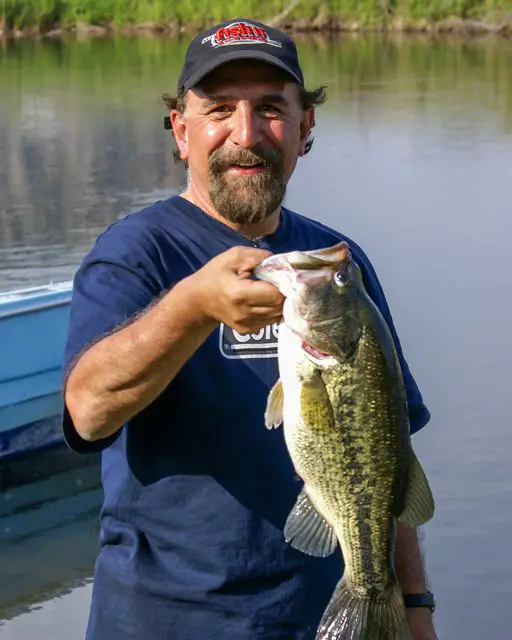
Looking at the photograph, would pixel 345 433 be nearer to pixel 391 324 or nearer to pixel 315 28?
pixel 391 324

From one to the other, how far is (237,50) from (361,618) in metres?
1.28

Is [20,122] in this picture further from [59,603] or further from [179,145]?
[179,145]

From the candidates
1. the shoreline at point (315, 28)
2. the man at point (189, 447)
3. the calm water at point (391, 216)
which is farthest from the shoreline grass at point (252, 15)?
the man at point (189, 447)

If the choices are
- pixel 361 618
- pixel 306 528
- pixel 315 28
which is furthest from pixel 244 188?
pixel 315 28

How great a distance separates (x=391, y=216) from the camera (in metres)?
15.4

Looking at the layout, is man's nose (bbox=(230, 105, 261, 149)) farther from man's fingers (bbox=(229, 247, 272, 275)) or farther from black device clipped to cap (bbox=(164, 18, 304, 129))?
man's fingers (bbox=(229, 247, 272, 275))

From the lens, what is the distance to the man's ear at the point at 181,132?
3.47 m

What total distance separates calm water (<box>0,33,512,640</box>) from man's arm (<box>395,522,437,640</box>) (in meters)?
3.10

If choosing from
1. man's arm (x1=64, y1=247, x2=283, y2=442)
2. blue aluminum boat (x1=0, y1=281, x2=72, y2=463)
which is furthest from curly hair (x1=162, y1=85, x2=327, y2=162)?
blue aluminum boat (x1=0, y1=281, x2=72, y2=463)

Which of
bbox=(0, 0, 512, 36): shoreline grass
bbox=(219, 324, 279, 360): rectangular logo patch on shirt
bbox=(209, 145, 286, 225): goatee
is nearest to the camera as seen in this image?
bbox=(219, 324, 279, 360): rectangular logo patch on shirt

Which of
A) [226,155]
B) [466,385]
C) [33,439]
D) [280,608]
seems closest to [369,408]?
[280,608]

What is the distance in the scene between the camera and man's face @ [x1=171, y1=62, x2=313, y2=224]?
321 cm

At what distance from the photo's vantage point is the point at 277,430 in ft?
10.0

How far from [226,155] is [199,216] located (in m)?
0.15
